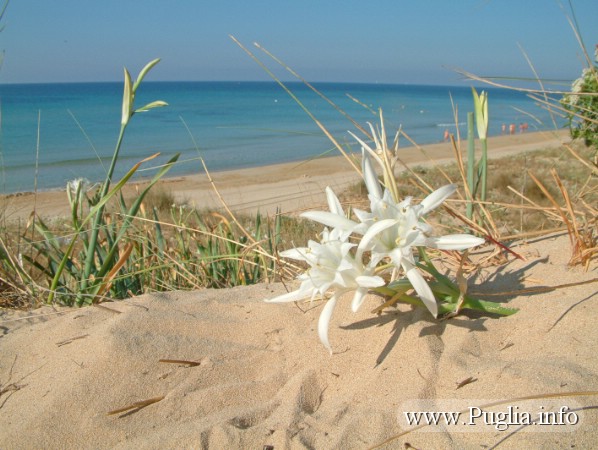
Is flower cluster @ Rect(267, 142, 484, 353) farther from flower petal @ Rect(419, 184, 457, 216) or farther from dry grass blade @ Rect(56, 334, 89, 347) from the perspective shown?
dry grass blade @ Rect(56, 334, 89, 347)

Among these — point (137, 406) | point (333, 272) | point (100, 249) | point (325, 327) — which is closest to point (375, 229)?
point (333, 272)

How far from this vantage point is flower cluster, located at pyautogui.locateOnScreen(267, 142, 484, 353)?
50.7 inches

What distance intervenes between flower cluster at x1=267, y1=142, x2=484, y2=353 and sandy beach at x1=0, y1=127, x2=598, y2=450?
0.68ft

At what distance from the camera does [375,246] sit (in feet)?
4.31

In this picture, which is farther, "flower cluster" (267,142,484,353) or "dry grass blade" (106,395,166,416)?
"dry grass blade" (106,395,166,416)

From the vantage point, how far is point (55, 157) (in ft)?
46.9

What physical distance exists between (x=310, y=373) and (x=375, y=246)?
0.43 m

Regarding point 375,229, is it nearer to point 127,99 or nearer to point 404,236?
point 404,236

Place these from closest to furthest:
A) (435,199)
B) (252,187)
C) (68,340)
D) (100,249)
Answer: (435,199) → (68,340) → (100,249) → (252,187)

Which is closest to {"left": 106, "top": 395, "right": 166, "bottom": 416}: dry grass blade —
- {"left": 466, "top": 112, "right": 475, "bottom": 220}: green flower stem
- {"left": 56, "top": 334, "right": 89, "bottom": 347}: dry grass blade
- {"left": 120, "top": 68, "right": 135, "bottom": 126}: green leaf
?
{"left": 56, "top": 334, "right": 89, "bottom": 347}: dry grass blade

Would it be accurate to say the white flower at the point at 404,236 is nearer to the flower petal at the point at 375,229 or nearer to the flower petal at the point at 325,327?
the flower petal at the point at 375,229

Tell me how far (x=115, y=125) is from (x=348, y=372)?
2421 cm

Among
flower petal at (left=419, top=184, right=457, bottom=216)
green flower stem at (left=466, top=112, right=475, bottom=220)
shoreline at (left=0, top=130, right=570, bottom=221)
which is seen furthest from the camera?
shoreline at (left=0, top=130, right=570, bottom=221)

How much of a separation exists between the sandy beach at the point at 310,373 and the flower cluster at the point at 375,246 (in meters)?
0.21
